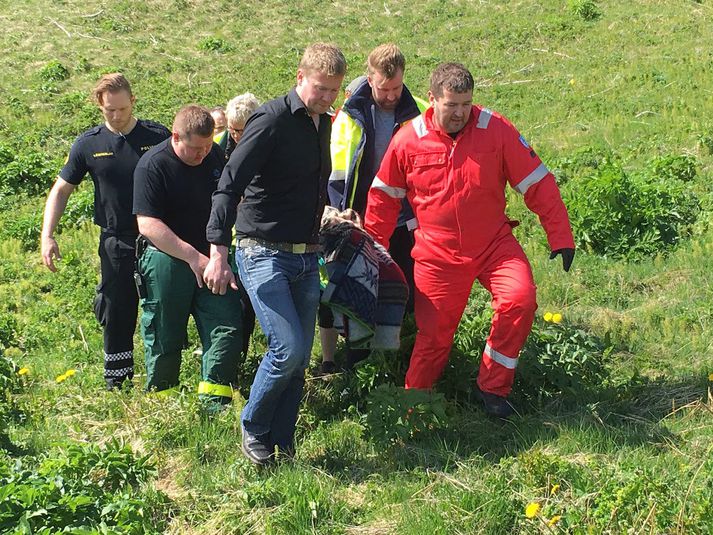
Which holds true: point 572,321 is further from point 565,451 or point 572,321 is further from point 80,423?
point 80,423

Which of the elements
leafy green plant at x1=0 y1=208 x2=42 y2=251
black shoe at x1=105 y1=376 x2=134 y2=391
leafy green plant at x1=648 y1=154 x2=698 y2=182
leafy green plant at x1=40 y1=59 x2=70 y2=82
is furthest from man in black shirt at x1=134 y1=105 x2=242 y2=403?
leafy green plant at x1=40 y1=59 x2=70 y2=82

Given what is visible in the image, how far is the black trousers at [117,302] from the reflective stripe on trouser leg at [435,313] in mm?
2038

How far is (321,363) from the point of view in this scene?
20.3 ft

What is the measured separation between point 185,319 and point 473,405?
194 cm

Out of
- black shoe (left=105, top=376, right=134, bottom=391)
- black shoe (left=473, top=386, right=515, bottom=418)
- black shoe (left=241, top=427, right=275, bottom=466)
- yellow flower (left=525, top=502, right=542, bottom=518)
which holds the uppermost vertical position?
yellow flower (left=525, top=502, right=542, bottom=518)

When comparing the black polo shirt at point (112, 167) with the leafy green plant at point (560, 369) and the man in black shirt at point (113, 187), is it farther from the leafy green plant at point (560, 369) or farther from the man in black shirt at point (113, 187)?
the leafy green plant at point (560, 369)

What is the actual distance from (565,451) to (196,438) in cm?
210

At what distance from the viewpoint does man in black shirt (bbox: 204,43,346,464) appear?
173 inches

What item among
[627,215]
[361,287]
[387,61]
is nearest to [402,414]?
[361,287]

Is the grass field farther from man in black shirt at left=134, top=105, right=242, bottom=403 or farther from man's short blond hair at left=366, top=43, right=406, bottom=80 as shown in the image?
man's short blond hair at left=366, top=43, right=406, bottom=80

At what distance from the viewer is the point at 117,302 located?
235 inches

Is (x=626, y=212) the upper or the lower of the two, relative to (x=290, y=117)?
lower

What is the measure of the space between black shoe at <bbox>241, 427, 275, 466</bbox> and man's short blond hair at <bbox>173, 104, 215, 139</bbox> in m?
1.79

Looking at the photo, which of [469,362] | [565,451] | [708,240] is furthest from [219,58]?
[565,451]
